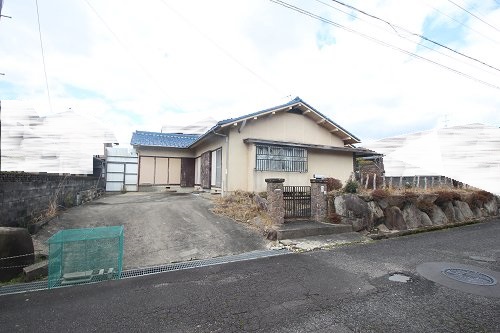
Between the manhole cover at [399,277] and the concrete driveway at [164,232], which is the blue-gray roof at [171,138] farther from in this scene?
the manhole cover at [399,277]

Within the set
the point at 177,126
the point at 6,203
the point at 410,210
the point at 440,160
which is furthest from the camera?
the point at 177,126

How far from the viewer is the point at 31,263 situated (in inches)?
208

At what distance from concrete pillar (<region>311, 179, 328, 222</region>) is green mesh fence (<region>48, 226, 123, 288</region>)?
690 cm

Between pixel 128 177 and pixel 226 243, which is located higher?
pixel 128 177

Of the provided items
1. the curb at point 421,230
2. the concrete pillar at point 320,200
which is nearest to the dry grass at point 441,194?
the curb at point 421,230

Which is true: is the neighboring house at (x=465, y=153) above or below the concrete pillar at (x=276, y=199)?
above

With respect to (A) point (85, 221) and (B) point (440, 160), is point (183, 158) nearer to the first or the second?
(A) point (85, 221)

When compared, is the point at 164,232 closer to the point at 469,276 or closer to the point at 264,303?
the point at 264,303

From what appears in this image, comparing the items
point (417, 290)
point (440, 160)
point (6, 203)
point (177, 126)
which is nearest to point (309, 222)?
point (417, 290)

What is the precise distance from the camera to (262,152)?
13.2 m

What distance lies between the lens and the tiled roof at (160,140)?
61.4 feet

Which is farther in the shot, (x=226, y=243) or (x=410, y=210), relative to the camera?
(x=410, y=210)

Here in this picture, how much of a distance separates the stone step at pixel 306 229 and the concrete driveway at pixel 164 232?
747 mm

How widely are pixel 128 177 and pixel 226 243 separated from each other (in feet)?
44.4
